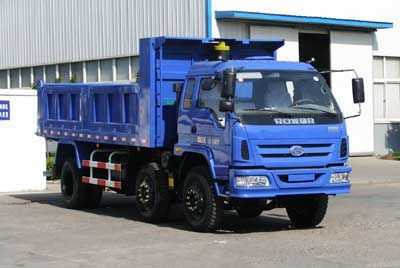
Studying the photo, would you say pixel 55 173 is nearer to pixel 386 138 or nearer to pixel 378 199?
pixel 378 199

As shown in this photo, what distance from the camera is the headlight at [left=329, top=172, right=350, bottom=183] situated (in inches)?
464

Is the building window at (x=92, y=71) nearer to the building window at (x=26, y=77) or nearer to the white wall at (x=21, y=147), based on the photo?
the building window at (x=26, y=77)

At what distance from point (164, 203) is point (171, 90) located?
1907 mm

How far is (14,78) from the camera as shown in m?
35.8

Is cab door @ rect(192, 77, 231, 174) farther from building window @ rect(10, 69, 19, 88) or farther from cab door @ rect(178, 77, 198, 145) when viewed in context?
building window @ rect(10, 69, 19, 88)

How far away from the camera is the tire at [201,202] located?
1168 cm

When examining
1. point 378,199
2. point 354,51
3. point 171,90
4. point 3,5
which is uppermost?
point 3,5

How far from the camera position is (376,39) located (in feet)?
100

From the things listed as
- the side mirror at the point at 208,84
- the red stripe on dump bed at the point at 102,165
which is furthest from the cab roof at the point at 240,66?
the red stripe on dump bed at the point at 102,165

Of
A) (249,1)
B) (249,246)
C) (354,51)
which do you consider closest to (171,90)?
(249,246)

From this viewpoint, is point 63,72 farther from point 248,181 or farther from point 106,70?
point 248,181

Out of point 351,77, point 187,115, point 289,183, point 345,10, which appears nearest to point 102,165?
point 187,115

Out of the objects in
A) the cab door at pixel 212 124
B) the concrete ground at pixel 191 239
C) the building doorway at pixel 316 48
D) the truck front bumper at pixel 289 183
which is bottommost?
the concrete ground at pixel 191 239

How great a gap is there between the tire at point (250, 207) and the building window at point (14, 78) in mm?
23804
